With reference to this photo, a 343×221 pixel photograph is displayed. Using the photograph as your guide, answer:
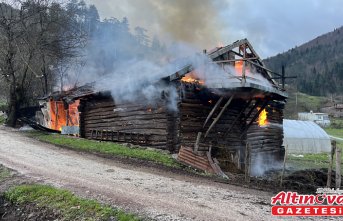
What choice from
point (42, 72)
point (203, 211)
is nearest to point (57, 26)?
point (42, 72)

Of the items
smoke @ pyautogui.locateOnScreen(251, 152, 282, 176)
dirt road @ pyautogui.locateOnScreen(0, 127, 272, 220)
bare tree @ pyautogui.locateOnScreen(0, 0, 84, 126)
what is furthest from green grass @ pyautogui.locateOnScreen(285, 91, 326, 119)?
dirt road @ pyautogui.locateOnScreen(0, 127, 272, 220)

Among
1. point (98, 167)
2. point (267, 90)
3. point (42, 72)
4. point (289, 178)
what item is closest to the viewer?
point (98, 167)

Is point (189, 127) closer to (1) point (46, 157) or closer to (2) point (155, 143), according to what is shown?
(2) point (155, 143)

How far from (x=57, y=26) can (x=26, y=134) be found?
13.4 metres

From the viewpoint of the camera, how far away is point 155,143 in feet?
58.4

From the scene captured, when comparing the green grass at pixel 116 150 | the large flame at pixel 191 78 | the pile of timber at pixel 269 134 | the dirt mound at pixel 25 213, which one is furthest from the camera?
the pile of timber at pixel 269 134

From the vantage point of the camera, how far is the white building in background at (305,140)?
35.4 meters

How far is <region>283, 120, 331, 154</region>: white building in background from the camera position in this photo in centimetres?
3538

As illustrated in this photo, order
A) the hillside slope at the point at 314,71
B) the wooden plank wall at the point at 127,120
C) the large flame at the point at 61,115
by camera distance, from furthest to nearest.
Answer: the hillside slope at the point at 314,71
the large flame at the point at 61,115
the wooden plank wall at the point at 127,120

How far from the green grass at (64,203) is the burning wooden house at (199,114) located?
6636 millimetres

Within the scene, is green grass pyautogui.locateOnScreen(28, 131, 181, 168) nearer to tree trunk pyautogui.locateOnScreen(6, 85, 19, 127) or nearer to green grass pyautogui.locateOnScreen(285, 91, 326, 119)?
tree trunk pyautogui.locateOnScreen(6, 85, 19, 127)

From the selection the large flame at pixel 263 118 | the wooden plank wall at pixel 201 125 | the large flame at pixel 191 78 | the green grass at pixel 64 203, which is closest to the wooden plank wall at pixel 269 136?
the large flame at pixel 263 118

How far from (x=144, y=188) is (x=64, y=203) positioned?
248 cm

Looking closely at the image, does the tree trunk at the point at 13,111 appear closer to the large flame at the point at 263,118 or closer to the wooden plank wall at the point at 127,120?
the wooden plank wall at the point at 127,120
